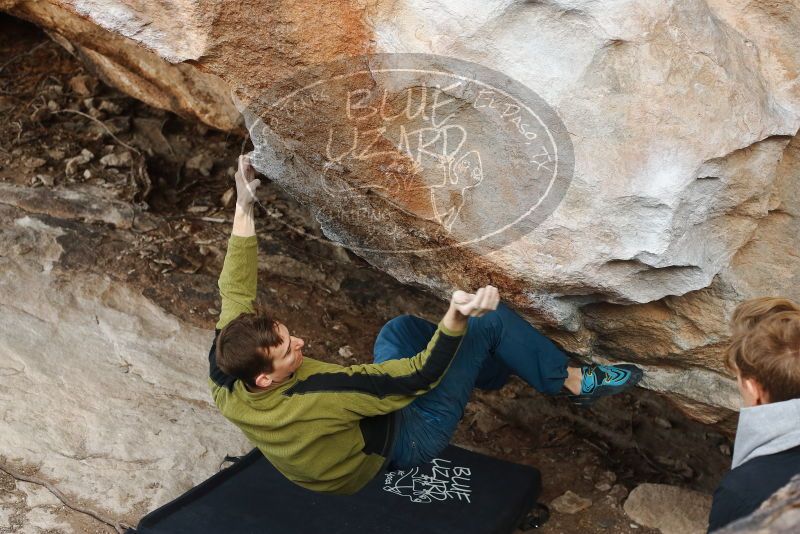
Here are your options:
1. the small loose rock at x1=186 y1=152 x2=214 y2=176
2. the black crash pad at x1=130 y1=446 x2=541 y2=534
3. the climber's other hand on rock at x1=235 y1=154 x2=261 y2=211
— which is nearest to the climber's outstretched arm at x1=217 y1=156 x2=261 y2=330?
the climber's other hand on rock at x1=235 y1=154 x2=261 y2=211

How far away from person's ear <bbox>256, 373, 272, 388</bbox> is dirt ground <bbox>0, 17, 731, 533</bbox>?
98 centimetres

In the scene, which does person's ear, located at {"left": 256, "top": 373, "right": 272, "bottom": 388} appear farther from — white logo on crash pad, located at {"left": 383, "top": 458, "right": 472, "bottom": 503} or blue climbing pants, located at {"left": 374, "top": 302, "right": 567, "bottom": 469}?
white logo on crash pad, located at {"left": 383, "top": 458, "right": 472, "bottom": 503}

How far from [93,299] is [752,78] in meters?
2.59

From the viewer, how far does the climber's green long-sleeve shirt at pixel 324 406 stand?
8.03ft

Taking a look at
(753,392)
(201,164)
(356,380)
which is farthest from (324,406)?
(201,164)

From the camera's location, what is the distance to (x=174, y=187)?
441cm

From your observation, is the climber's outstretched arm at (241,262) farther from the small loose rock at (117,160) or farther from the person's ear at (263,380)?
the small loose rock at (117,160)

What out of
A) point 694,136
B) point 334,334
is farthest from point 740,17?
point 334,334

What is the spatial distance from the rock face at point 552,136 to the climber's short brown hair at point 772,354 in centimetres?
50

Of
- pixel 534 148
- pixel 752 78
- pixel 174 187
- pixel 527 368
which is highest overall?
pixel 752 78

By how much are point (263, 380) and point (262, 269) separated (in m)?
1.68

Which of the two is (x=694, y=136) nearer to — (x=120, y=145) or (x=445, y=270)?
(x=445, y=270)

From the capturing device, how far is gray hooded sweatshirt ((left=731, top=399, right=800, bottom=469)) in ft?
6.15

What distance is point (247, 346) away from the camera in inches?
92.5
